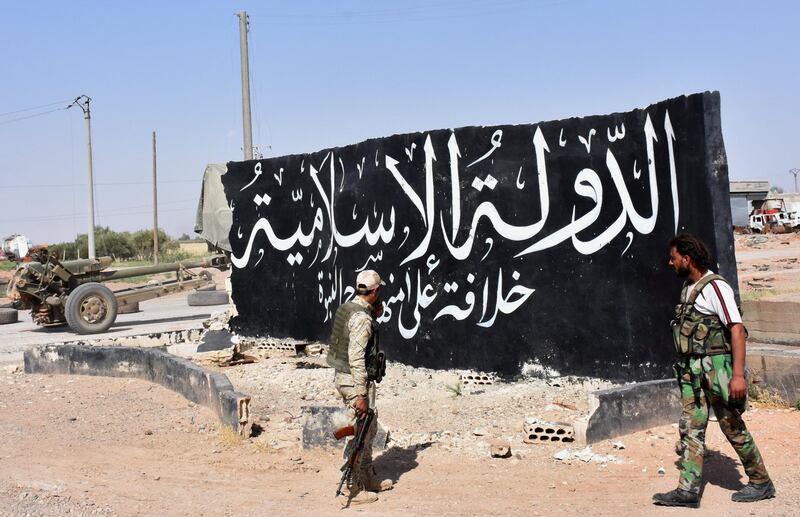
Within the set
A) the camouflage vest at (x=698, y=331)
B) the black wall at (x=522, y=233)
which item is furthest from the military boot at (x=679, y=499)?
the black wall at (x=522, y=233)

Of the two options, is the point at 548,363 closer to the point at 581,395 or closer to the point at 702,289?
the point at 581,395

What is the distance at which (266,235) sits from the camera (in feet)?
38.0

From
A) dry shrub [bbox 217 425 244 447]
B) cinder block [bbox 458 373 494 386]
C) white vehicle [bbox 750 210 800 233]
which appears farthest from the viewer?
white vehicle [bbox 750 210 800 233]

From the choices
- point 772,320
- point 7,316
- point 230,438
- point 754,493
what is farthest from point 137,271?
point 754,493

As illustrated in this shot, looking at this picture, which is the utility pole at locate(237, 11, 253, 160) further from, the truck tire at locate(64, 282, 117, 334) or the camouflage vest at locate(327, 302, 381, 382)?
the camouflage vest at locate(327, 302, 381, 382)

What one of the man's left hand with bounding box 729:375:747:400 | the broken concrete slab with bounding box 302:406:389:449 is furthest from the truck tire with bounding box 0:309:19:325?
the man's left hand with bounding box 729:375:747:400

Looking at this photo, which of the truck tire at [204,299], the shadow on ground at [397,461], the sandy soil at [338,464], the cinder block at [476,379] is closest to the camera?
the sandy soil at [338,464]

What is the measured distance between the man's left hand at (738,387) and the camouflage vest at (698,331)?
7.2 inches

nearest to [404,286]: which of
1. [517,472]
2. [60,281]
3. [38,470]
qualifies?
[517,472]

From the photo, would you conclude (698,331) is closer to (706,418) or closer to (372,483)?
(706,418)

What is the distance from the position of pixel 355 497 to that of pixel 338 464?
953mm

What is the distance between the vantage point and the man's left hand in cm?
440

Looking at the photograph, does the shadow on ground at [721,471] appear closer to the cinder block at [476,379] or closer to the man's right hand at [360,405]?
the man's right hand at [360,405]

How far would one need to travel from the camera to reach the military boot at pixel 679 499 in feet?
15.0
